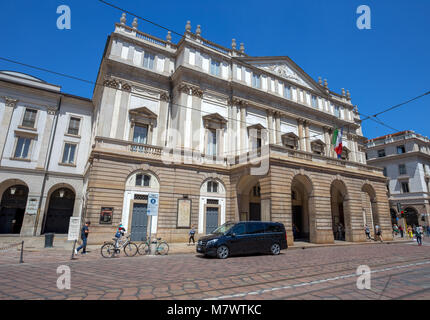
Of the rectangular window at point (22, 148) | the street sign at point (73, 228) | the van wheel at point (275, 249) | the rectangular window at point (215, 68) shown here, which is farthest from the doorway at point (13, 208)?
the van wheel at point (275, 249)

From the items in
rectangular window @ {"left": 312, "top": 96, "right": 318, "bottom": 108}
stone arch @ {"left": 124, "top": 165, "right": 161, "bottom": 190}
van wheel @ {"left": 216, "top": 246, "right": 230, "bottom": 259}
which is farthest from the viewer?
rectangular window @ {"left": 312, "top": 96, "right": 318, "bottom": 108}

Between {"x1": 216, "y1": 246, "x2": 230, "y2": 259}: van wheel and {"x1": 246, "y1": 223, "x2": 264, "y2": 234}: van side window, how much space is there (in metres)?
1.71

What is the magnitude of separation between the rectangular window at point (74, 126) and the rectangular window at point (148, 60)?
10.7 metres

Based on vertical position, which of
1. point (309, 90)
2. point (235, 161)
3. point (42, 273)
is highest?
point (309, 90)

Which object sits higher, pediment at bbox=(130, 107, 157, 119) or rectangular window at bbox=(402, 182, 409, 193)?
pediment at bbox=(130, 107, 157, 119)

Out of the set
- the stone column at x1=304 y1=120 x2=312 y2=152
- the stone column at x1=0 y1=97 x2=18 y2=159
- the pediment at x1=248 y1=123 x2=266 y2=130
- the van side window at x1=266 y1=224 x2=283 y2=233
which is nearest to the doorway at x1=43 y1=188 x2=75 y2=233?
the stone column at x1=0 y1=97 x2=18 y2=159

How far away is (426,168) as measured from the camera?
43.7 metres

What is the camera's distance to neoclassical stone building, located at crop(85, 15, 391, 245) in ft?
61.7

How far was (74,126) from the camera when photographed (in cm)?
2759

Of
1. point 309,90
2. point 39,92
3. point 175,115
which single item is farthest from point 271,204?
point 39,92

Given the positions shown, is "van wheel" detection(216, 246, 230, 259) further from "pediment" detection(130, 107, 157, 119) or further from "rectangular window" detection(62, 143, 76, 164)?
"rectangular window" detection(62, 143, 76, 164)
